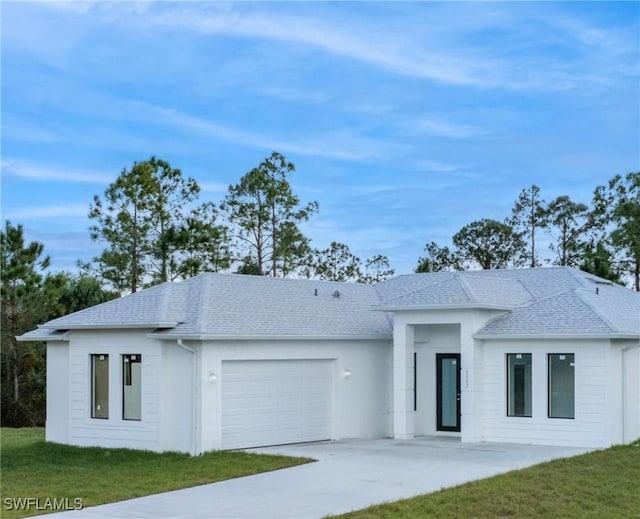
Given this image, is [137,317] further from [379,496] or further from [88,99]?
[379,496]

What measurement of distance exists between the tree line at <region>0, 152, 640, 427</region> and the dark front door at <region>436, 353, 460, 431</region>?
1678 cm

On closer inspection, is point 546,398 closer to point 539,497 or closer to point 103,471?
point 539,497

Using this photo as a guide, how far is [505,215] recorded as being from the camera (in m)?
50.5

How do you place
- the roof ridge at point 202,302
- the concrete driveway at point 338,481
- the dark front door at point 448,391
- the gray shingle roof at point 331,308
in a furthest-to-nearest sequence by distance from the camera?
the dark front door at point 448,391 < the gray shingle roof at point 331,308 < the roof ridge at point 202,302 < the concrete driveway at point 338,481

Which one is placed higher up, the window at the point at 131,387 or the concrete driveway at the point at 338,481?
the window at the point at 131,387

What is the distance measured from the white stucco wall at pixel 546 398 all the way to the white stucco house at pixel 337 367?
31 millimetres

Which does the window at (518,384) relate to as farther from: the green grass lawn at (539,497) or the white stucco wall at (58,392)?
the white stucco wall at (58,392)

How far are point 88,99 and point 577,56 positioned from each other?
11917 millimetres

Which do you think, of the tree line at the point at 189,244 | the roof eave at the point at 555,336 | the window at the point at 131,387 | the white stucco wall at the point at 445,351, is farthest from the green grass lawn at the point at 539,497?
the tree line at the point at 189,244

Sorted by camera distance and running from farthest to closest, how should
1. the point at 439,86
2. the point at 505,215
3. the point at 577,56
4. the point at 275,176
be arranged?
the point at 505,215 < the point at 275,176 < the point at 439,86 < the point at 577,56

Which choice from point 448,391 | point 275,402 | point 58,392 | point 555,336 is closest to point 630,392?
point 555,336

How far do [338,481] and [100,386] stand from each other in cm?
792

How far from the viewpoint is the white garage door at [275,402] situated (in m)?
20.2

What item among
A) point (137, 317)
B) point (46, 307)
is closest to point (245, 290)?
point (137, 317)
